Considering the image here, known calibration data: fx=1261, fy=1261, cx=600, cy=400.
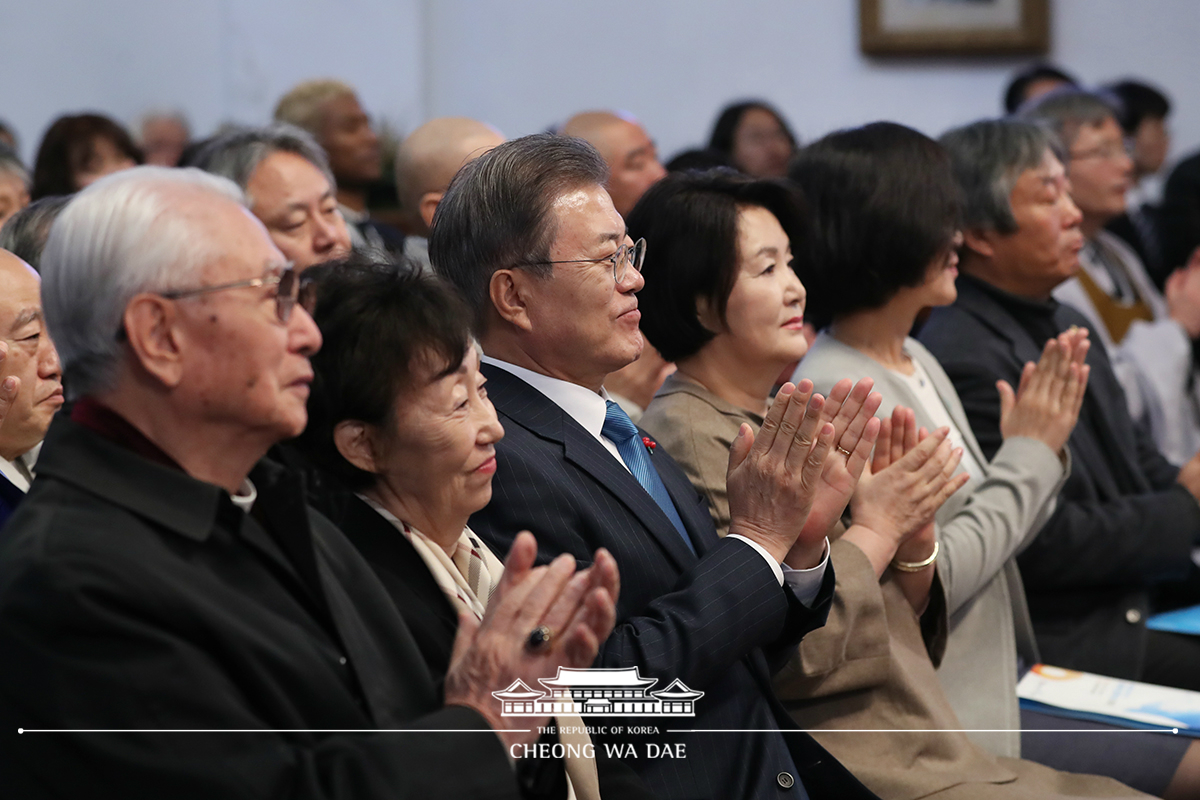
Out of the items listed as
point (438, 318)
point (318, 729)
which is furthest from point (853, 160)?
point (318, 729)

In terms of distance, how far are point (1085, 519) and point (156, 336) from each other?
81.1 inches

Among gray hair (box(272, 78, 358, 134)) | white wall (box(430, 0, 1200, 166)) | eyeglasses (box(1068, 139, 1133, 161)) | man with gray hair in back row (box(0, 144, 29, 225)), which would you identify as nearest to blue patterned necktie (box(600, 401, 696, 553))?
man with gray hair in back row (box(0, 144, 29, 225))

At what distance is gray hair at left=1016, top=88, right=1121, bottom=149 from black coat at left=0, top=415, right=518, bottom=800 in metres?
3.19

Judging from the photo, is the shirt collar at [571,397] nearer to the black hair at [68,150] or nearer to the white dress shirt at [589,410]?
the white dress shirt at [589,410]

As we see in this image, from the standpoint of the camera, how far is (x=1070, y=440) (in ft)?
9.36

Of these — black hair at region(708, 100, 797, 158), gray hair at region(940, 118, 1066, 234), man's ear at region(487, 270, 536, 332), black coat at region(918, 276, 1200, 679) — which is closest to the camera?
man's ear at region(487, 270, 536, 332)

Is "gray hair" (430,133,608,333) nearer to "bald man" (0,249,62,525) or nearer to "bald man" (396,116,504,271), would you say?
"bald man" (0,249,62,525)

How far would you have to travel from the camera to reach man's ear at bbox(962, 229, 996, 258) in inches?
117

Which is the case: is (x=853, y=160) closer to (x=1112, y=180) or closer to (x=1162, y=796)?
(x=1162, y=796)

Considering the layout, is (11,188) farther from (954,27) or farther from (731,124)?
(954,27)

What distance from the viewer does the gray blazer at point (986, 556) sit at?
91.0 inches

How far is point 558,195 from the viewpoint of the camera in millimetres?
1906

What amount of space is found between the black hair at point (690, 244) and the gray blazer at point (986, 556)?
1.14 ft

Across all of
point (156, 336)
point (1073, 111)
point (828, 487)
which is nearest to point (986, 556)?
point (828, 487)
